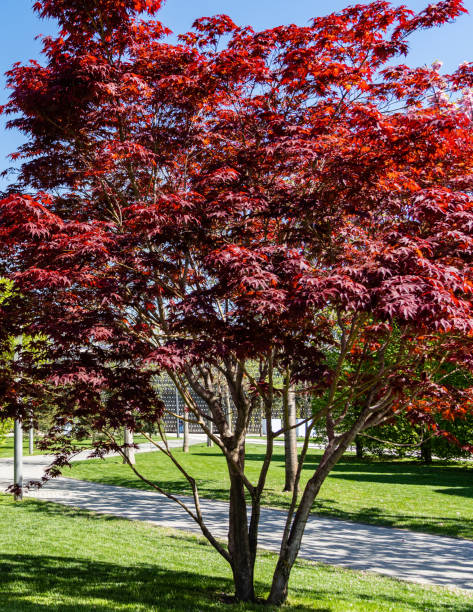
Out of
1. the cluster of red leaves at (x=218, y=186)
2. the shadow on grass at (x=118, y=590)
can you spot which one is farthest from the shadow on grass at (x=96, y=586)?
the cluster of red leaves at (x=218, y=186)

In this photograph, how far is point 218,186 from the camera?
197 inches

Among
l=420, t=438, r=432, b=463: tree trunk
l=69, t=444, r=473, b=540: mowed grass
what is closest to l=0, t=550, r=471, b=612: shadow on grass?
l=69, t=444, r=473, b=540: mowed grass

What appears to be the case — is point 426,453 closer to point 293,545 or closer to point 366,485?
point 366,485

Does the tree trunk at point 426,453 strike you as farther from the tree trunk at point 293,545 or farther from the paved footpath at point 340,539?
the tree trunk at point 293,545

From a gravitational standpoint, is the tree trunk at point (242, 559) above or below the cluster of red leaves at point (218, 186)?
below

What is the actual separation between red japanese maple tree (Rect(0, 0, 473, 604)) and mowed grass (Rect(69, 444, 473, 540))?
6.58 metres

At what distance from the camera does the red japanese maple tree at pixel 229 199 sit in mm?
4391

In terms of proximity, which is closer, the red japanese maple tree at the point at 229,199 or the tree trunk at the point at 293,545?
the red japanese maple tree at the point at 229,199

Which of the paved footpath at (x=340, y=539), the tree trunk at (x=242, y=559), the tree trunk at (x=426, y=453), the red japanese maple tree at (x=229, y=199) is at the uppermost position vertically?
the red japanese maple tree at (x=229, y=199)

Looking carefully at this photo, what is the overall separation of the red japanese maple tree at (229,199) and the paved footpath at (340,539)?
2953 millimetres

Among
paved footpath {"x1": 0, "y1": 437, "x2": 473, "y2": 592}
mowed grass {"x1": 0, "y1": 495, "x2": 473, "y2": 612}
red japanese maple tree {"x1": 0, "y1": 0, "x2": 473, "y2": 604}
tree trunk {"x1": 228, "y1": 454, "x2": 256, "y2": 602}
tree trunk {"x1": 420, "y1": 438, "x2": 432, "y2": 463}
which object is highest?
red japanese maple tree {"x1": 0, "y1": 0, "x2": 473, "y2": 604}

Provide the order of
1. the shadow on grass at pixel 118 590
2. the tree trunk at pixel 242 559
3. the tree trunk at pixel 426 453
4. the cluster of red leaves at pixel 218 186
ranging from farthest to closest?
1. the tree trunk at pixel 426 453
2. the tree trunk at pixel 242 559
3. the shadow on grass at pixel 118 590
4. the cluster of red leaves at pixel 218 186

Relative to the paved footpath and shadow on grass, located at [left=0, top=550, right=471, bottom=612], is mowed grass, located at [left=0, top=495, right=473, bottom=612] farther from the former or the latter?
the paved footpath

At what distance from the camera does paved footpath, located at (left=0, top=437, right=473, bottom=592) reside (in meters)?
7.45
